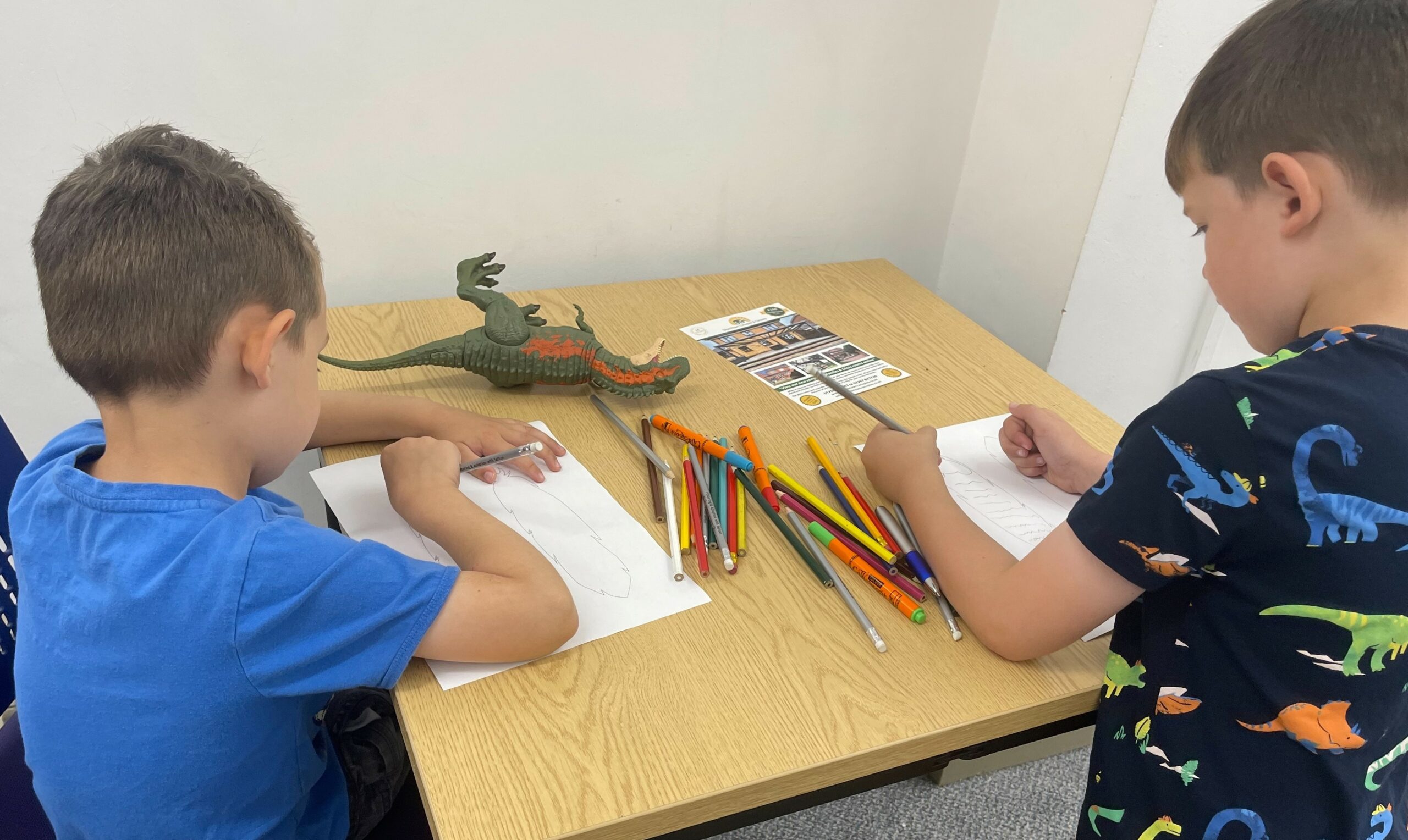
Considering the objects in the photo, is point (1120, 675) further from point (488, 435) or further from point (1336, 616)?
point (488, 435)

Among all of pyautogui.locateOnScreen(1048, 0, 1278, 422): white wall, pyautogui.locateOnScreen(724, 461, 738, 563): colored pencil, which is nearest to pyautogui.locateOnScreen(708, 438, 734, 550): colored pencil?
pyautogui.locateOnScreen(724, 461, 738, 563): colored pencil

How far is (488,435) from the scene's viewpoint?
938 millimetres

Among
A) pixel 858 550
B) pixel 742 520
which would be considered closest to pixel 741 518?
pixel 742 520

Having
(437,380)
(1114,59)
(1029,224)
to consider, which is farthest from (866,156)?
(437,380)

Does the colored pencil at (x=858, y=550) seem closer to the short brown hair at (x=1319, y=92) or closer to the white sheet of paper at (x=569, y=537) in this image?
the white sheet of paper at (x=569, y=537)

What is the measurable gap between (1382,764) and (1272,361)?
315mm

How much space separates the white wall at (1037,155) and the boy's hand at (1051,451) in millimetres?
608

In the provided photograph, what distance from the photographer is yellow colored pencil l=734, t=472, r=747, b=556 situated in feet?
2.74

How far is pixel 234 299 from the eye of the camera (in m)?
0.64

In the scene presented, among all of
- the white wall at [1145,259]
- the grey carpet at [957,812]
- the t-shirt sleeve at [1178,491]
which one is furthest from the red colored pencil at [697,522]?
the white wall at [1145,259]

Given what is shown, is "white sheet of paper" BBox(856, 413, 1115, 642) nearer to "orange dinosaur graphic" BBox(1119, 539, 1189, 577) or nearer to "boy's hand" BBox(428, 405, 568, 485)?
"orange dinosaur graphic" BBox(1119, 539, 1189, 577)

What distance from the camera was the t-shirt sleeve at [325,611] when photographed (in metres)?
0.60

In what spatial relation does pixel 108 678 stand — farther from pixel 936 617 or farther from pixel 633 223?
pixel 633 223

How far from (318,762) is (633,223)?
934 mm
